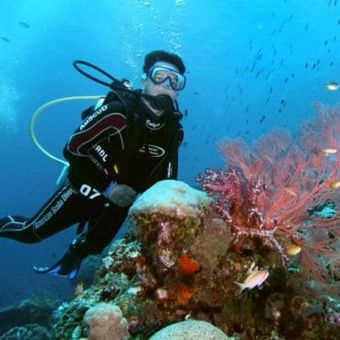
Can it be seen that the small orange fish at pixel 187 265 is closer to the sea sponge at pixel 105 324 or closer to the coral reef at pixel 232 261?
Result: the coral reef at pixel 232 261

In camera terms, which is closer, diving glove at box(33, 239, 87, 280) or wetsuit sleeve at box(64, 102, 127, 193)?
wetsuit sleeve at box(64, 102, 127, 193)

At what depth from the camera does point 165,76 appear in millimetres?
5418

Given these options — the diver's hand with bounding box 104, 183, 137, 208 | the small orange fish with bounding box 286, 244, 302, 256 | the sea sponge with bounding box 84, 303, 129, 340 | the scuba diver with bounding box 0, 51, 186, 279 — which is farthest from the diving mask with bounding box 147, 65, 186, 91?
the sea sponge with bounding box 84, 303, 129, 340

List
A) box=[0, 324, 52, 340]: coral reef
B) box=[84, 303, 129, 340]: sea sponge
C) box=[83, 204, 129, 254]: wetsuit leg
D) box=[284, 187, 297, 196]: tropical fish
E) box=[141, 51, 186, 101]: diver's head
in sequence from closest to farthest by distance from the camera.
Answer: box=[84, 303, 129, 340]: sea sponge, box=[284, 187, 297, 196]: tropical fish, box=[141, 51, 186, 101]: diver's head, box=[83, 204, 129, 254]: wetsuit leg, box=[0, 324, 52, 340]: coral reef

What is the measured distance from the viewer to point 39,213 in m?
5.73

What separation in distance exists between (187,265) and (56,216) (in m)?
2.95

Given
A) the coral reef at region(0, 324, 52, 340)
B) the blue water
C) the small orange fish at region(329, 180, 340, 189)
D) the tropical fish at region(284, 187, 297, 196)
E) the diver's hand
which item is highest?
the blue water

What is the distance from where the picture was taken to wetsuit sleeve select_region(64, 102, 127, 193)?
15.7ft

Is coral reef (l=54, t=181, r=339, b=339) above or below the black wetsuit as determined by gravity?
below

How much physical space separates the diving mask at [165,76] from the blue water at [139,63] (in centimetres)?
1056

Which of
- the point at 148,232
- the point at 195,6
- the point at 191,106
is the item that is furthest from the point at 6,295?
the point at 191,106

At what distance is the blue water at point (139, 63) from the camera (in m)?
37.3

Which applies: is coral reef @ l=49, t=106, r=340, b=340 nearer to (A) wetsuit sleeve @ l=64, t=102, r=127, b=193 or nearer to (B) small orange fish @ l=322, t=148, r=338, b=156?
(B) small orange fish @ l=322, t=148, r=338, b=156

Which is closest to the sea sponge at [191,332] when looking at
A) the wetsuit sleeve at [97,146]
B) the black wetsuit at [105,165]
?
the black wetsuit at [105,165]
